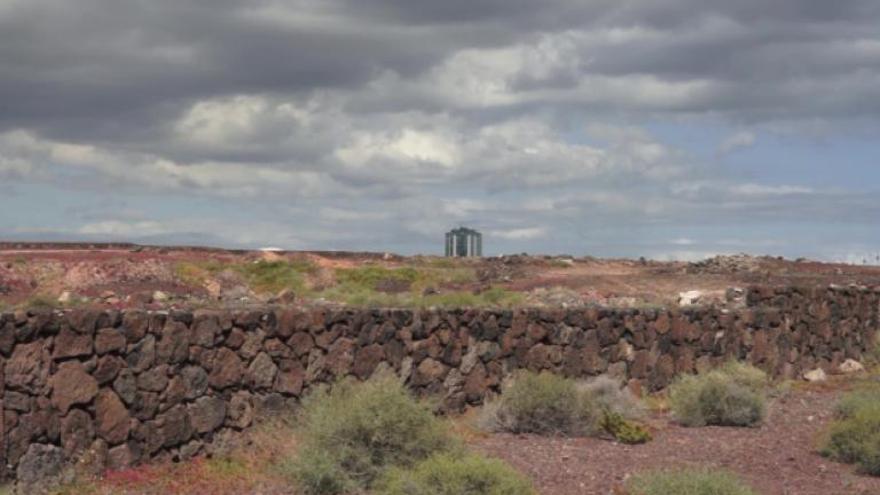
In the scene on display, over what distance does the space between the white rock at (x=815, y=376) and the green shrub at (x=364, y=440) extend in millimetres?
14384

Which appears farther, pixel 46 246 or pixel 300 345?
pixel 46 246

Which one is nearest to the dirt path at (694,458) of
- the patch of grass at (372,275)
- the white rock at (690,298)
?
the white rock at (690,298)

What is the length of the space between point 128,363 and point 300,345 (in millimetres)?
2687

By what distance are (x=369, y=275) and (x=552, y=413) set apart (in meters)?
32.9

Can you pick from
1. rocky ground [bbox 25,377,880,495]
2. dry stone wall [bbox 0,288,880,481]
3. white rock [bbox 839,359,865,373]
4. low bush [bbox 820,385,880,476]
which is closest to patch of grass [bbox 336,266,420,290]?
white rock [bbox 839,359,865,373]

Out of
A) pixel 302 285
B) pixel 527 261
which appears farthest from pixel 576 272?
pixel 302 285

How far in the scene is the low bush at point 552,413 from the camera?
15734 millimetres

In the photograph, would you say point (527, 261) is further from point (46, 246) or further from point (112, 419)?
point (112, 419)

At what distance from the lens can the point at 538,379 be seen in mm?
16297

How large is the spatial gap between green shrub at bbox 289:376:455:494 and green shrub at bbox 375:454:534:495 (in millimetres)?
1109

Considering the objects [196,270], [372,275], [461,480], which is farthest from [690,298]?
[461,480]

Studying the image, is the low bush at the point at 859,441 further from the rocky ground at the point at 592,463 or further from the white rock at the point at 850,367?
the white rock at the point at 850,367

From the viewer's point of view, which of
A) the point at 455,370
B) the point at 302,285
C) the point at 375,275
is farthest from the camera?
the point at 375,275

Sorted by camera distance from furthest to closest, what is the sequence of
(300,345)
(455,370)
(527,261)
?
(527,261)
(455,370)
(300,345)
